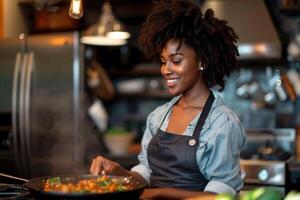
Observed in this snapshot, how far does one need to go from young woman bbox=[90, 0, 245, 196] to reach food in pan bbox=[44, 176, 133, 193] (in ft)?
0.57

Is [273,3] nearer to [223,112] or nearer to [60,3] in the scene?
[60,3]

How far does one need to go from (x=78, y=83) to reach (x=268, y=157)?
54.0 inches

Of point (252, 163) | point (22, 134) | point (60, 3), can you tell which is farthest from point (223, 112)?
point (60, 3)

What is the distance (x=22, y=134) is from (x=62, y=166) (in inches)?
13.9

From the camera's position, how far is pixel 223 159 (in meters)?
1.81

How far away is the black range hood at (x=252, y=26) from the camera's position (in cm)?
364

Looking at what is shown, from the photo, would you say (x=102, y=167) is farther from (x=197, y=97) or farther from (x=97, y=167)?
(x=197, y=97)

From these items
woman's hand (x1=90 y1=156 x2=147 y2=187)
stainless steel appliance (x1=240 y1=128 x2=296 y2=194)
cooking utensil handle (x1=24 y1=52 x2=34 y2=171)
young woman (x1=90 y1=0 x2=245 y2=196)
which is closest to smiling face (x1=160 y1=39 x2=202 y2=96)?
young woman (x1=90 y1=0 x2=245 y2=196)

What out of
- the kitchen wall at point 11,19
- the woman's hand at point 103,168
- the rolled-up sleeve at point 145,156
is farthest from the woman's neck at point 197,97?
the kitchen wall at point 11,19

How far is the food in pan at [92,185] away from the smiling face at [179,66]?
1.53 feet

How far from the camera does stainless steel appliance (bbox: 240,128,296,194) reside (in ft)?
10.8

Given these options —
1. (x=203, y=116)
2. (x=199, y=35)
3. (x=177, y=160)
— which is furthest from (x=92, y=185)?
(x=199, y=35)

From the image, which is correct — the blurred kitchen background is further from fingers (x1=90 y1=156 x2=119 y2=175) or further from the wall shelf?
fingers (x1=90 y1=156 x2=119 y2=175)

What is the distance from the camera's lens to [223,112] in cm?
192
